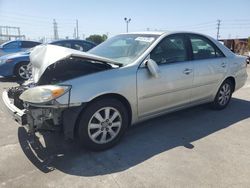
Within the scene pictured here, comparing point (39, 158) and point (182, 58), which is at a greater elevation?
point (182, 58)

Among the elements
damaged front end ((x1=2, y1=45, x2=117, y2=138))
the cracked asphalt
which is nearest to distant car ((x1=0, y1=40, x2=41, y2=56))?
the cracked asphalt

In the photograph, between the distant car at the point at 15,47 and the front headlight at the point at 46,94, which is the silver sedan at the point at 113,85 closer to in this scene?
the front headlight at the point at 46,94

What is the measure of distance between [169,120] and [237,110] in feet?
5.34

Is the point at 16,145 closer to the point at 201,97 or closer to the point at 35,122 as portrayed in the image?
the point at 35,122

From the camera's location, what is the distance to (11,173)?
2725 millimetres

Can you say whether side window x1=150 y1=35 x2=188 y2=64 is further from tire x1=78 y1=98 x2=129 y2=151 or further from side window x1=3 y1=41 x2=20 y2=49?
side window x1=3 y1=41 x2=20 y2=49

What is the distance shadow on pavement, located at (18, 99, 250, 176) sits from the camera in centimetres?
290

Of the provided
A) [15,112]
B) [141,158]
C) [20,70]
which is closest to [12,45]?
[20,70]

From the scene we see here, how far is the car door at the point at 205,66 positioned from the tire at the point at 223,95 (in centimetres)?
26

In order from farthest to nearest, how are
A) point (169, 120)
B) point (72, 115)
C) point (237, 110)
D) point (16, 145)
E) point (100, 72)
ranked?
1. point (237, 110)
2. point (169, 120)
3. point (16, 145)
4. point (100, 72)
5. point (72, 115)

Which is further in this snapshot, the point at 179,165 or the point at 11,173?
the point at 179,165

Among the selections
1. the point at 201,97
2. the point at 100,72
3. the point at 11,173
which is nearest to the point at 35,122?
the point at 11,173

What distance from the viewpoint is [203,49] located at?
172 inches

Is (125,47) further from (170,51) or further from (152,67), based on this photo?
(152,67)
